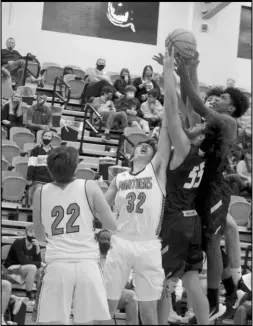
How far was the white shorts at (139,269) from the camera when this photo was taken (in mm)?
4223

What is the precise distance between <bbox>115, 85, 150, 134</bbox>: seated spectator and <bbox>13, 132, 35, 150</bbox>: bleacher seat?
2.02m

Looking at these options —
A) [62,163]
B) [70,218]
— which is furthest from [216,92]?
[70,218]

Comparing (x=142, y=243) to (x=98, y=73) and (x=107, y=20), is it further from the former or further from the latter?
(x=107, y=20)

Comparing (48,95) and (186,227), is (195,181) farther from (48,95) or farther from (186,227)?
(48,95)

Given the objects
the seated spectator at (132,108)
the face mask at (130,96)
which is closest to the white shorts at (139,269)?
the seated spectator at (132,108)

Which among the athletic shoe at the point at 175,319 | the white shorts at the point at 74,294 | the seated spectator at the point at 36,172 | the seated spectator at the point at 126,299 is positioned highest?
the seated spectator at the point at 36,172

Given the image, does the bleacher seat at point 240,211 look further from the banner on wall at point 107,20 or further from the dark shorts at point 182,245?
the banner on wall at point 107,20

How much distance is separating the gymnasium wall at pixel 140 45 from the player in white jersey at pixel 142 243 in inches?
425

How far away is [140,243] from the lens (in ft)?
14.1

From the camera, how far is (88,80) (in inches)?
535

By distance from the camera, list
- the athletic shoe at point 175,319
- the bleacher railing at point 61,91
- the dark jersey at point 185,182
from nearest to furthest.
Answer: the dark jersey at point 185,182 < the athletic shoe at point 175,319 < the bleacher railing at point 61,91

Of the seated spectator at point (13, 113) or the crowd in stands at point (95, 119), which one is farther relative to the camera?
the seated spectator at point (13, 113)

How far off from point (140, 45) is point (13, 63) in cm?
378

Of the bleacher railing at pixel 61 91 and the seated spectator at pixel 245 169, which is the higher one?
the bleacher railing at pixel 61 91
